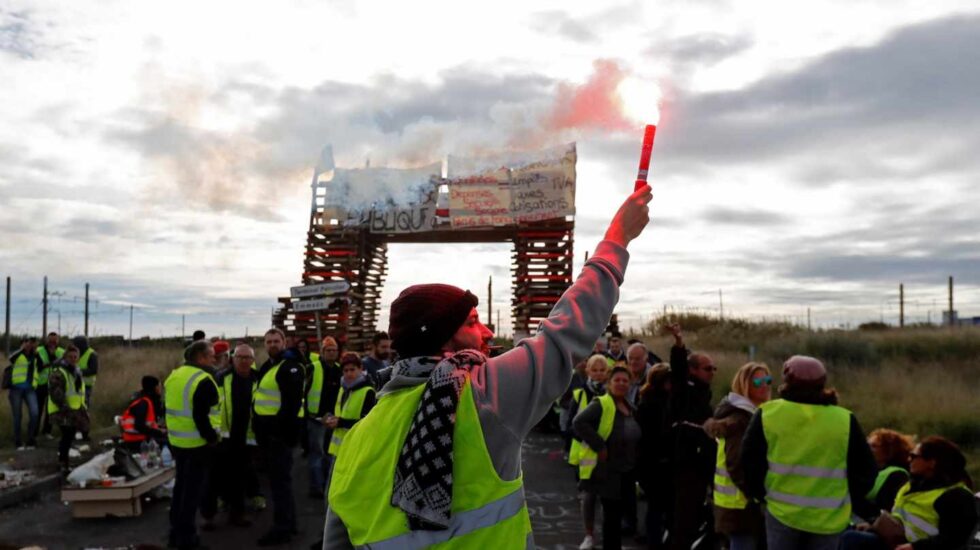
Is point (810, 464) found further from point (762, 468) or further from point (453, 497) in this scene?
point (453, 497)

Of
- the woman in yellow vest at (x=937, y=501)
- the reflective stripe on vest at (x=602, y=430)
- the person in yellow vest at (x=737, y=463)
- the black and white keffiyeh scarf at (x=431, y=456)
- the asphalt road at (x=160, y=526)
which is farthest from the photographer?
the asphalt road at (x=160, y=526)

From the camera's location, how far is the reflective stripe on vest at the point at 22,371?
1533cm

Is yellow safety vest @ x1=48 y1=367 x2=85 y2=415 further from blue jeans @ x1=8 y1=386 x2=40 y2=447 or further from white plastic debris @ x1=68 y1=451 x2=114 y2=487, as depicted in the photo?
white plastic debris @ x1=68 y1=451 x2=114 y2=487

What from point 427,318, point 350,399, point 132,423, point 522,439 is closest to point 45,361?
point 132,423

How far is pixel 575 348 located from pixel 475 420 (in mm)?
331

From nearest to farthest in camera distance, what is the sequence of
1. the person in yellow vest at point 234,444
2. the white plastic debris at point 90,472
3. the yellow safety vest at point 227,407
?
1. the person in yellow vest at point 234,444
2. the yellow safety vest at point 227,407
3. the white plastic debris at point 90,472

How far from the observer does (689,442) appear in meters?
7.62

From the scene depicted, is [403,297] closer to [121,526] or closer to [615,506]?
[615,506]

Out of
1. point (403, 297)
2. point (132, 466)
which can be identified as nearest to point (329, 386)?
point (132, 466)

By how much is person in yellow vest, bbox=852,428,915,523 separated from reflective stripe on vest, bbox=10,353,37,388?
14273 millimetres

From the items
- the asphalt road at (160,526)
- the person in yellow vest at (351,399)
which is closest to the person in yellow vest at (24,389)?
the asphalt road at (160,526)

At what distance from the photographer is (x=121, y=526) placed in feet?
33.7

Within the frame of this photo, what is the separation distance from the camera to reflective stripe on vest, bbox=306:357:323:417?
Answer: 35.8 ft

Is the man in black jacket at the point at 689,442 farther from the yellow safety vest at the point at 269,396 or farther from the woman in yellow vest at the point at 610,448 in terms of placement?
the yellow safety vest at the point at 269,396
